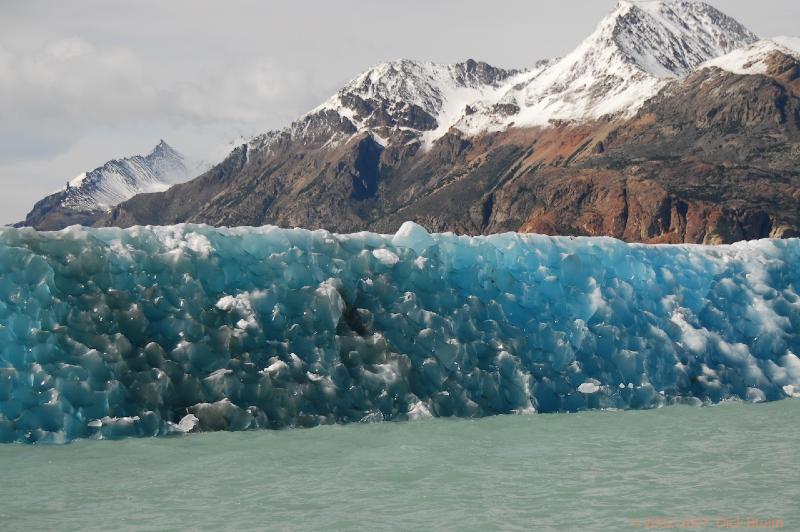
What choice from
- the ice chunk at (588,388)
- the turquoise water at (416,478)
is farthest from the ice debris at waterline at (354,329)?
the turquoise water at (416,478)

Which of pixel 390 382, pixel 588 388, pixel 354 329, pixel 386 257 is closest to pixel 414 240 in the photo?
pixel 386 257

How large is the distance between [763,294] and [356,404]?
35.0ft

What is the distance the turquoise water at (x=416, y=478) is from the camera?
10.7 m

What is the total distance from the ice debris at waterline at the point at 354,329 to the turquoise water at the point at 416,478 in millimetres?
810

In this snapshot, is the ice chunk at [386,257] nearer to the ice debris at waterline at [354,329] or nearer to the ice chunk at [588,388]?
the ice debris at waterline at [354,329]

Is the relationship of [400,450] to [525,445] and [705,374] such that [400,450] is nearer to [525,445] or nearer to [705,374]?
[525,445]

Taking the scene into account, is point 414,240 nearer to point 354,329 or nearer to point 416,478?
point 354,329

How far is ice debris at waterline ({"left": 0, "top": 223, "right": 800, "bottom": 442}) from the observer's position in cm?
1526

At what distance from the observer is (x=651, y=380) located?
759 inches

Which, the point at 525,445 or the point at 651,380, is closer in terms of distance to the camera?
the point at 525,445

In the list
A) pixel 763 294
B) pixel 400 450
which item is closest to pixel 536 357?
pixel 400 450

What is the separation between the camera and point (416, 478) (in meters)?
12.6

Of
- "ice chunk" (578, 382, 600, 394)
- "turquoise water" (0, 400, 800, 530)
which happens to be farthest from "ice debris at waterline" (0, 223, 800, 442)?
"turquoise water" (0, 400, 800, 530)

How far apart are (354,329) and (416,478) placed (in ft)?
17.8
